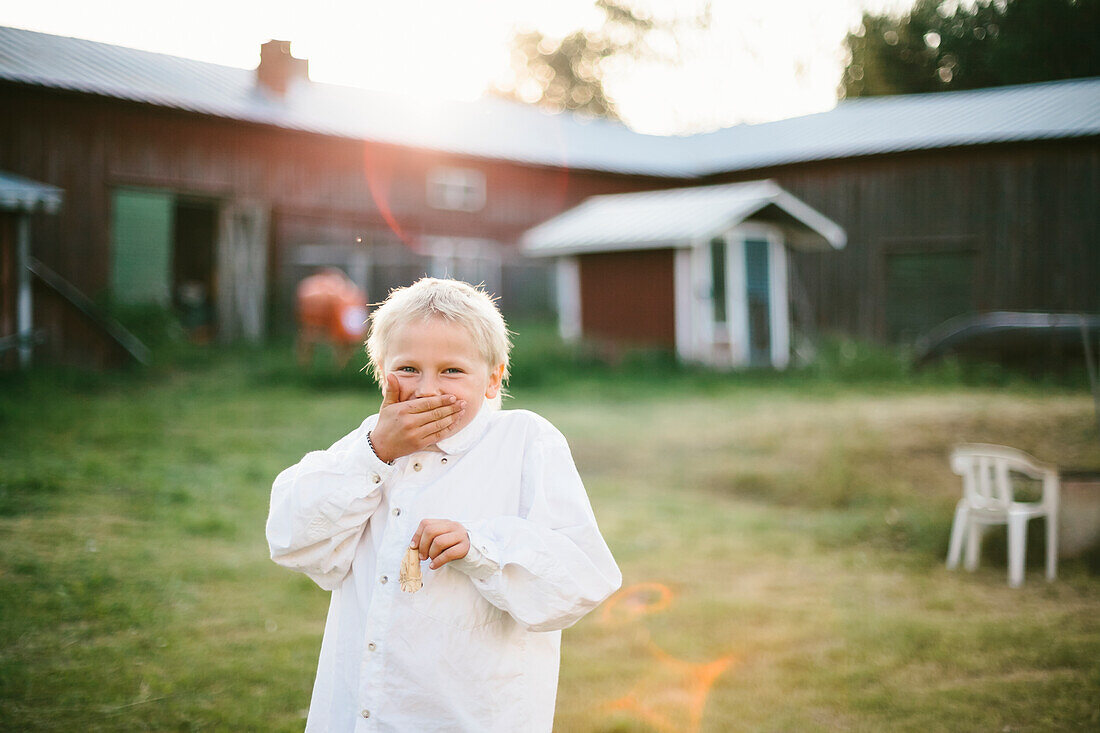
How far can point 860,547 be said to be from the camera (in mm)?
5930

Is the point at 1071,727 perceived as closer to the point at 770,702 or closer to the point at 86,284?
the point at 770,702

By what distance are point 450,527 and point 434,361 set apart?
13.1 inches

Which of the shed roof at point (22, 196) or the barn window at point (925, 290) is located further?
the barn window at point (925, 290)

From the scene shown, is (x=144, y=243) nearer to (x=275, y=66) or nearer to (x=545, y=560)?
(x=275, y=66)

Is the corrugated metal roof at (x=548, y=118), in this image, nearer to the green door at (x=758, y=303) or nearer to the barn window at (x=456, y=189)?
the barn window at (x=456, y=189)

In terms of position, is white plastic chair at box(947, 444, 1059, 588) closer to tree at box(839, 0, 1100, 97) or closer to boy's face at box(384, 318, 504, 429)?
tree at box(839, 0, 1100, 97)

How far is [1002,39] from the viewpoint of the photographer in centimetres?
657

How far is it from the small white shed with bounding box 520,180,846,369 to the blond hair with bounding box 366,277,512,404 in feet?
44.3

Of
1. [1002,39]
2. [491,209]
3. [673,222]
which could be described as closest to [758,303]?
[673,222]

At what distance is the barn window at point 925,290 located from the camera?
17.1 metres

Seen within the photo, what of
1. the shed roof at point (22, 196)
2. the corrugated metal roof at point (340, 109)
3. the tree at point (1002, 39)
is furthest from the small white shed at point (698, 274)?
the shed roof at point (22, 196)

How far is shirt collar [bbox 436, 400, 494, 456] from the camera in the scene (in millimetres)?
1800

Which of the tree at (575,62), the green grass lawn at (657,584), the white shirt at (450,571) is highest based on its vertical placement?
the tree at (575,62)

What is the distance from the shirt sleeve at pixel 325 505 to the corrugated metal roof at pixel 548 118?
31.2ft
